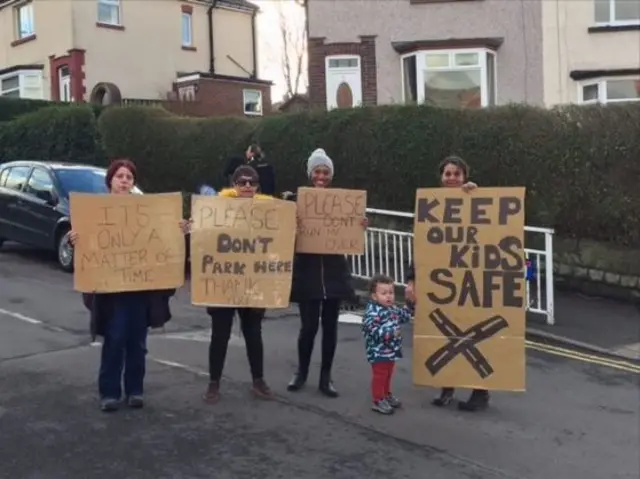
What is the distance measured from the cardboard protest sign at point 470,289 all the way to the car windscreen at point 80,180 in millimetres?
7222

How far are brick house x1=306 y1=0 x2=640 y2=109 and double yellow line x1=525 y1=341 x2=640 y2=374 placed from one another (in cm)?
1111

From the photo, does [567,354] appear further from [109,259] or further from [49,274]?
[49,274]

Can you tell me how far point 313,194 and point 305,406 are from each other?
156 cm

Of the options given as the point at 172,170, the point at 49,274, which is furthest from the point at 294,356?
the point at 172,170

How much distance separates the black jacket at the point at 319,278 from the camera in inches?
249

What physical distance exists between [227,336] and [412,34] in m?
15.1

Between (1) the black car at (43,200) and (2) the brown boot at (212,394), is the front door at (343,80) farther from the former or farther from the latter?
(2) the brown boot at (212,394)

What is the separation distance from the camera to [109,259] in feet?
19.5

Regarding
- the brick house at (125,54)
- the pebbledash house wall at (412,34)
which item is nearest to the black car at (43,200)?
the pebbledash house wall at (412,34)

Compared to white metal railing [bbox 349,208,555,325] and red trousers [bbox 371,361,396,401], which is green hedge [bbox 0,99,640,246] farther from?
red trousers [bbox 371,361,396,401]

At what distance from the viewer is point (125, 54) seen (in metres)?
31.0

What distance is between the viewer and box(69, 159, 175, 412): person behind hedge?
19.4 ft

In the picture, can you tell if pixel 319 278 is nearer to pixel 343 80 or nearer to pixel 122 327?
pixel 122 327

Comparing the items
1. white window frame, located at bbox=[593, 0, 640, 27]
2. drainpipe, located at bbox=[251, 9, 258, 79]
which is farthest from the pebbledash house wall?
drainpipe, located at bbox=[251, 9, 258, 79]
